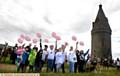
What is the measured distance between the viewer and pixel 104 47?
78.1m

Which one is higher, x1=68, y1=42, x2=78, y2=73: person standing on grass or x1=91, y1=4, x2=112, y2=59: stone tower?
x1=91, y1=4, x2=112, y2=59: stone tower

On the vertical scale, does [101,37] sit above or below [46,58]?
above

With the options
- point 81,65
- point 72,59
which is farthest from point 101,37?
point 72,59

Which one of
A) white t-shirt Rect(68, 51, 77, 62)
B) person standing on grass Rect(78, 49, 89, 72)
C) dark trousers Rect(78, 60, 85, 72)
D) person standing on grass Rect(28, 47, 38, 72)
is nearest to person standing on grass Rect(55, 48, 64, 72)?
white t-shirt Rect(68, 51, 77, 62)

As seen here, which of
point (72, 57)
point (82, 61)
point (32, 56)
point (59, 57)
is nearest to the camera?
point (32, 56)

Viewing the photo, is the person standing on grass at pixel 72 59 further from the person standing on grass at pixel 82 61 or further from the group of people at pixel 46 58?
the person standing on grass at pixel 82 61

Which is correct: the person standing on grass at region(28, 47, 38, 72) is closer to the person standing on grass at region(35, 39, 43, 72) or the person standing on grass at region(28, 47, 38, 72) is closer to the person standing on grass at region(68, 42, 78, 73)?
the person standing on grass at region(35, 39, 43, 72)

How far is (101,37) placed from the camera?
80.1 meters

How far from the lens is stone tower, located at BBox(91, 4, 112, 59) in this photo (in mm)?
77137

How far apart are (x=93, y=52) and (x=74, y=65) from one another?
172ft

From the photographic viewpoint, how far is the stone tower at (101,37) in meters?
77.1

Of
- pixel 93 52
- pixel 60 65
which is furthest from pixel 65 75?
pixel 93 52

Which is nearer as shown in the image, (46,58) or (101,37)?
(46,58)

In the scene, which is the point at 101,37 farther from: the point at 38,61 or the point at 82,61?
the point at 38,61
